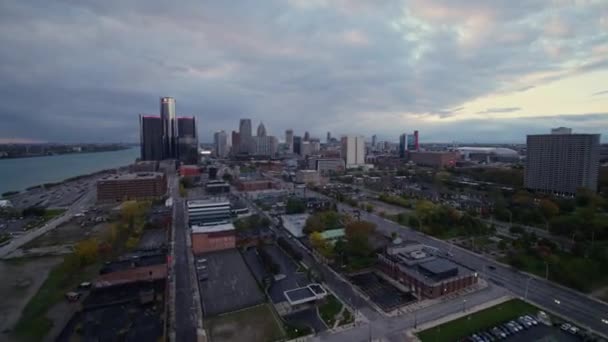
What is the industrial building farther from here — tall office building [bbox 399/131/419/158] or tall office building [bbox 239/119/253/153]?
tall office building [bbox 239/119/253/153]

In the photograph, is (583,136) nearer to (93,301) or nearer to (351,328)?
(351,328)

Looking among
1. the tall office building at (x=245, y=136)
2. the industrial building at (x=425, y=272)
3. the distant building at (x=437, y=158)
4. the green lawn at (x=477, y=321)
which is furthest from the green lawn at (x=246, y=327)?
the tall office building at (x=245, y=136)

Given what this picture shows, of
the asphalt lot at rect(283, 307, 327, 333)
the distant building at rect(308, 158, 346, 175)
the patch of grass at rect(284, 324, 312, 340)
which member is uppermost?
Result: the distant building at rect(308, 158, 346, 175)

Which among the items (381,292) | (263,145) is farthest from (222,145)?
(381,292)

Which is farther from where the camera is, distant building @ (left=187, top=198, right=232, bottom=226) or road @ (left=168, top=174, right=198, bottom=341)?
distant building @ (left=187, top=198, right=232, bottom=226)

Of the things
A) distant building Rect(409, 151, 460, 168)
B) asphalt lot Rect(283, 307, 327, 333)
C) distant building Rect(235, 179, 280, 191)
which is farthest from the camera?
distant building Rect(409, 151, 460, 168)

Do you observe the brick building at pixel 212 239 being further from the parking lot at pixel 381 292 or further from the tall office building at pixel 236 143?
the tall office building at pixel 236 143

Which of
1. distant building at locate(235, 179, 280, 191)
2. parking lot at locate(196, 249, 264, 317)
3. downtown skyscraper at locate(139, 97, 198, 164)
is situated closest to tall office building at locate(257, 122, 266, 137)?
downtown skyscraper at locate(139, 97, 198, 164)
